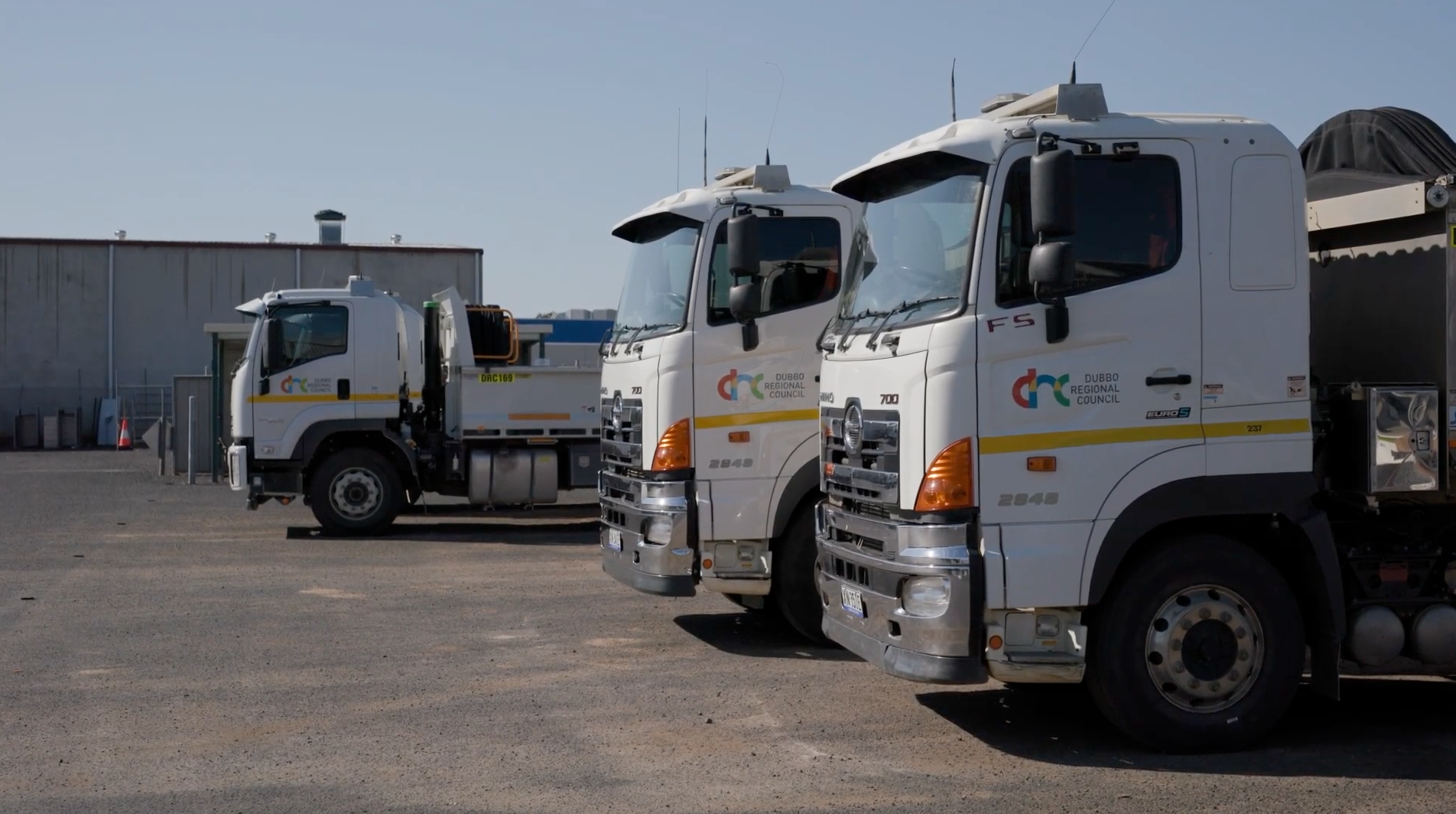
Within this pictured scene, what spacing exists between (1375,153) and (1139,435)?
9.93ft

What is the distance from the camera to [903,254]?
718 centimetres

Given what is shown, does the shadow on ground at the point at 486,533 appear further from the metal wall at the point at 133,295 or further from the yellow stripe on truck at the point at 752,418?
the metal wall at the point at 133,295

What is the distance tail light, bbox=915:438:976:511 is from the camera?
21.5ft

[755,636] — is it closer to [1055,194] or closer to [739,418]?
[739,418]

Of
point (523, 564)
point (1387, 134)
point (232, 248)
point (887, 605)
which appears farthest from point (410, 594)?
point (232, 248)

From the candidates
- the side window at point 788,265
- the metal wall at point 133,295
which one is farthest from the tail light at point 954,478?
the metal wall at point 133,295

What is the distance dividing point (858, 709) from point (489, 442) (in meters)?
10.0

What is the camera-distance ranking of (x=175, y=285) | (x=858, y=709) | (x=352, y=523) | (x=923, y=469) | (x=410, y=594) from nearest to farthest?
(x=923, y=469) < (x=858, y=709) < (x=410, y=594) < (x=352, y=523) < (x=175, y=285)

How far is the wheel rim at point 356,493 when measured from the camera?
1694 centimetres

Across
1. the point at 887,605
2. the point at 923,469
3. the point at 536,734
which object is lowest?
the point at 536,734

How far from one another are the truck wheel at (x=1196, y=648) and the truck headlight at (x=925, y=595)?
82 centimetres

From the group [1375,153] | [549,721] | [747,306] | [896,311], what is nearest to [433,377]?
[747,306]

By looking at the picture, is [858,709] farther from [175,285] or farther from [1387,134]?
[175,285]

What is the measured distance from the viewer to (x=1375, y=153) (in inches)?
332
